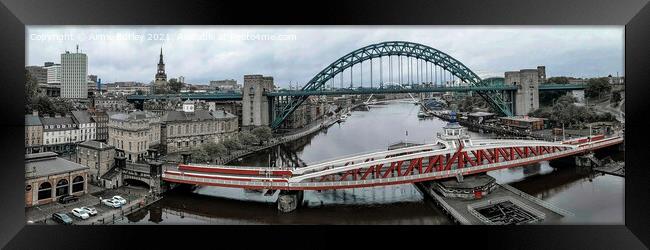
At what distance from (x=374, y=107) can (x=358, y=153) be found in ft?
4.15

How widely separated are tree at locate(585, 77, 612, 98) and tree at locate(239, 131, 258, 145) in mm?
4713

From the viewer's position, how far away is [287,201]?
15.2 feet

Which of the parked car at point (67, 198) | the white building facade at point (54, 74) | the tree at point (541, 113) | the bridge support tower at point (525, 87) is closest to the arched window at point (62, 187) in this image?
the parked car at point (67, 198)

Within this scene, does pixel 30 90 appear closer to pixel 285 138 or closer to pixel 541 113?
pixel 285 138

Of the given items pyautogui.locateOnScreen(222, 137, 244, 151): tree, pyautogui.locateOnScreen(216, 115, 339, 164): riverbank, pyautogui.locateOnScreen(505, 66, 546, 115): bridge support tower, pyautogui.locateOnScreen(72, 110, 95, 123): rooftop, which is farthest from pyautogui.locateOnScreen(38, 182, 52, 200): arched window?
pyautogui.locateOnScreen(505, 66, 546, 115): bridge support tower

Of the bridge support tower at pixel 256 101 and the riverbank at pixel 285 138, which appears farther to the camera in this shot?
the riverbank at pixel 285 138

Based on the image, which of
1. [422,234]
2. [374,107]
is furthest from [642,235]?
[374,107]

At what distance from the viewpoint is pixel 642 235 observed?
383 cm

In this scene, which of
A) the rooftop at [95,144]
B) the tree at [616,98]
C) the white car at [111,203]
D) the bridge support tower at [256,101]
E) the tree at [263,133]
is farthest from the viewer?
the tree at [263,133]

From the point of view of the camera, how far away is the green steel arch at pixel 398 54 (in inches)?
194

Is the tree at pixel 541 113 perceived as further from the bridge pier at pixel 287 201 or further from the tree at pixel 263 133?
the tree at pixel 263 133

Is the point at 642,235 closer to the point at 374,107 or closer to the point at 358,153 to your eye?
the point at 358,153

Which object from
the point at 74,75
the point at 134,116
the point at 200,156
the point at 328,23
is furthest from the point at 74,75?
the point at 328,23

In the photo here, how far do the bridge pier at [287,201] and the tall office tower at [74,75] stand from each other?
2.87m
